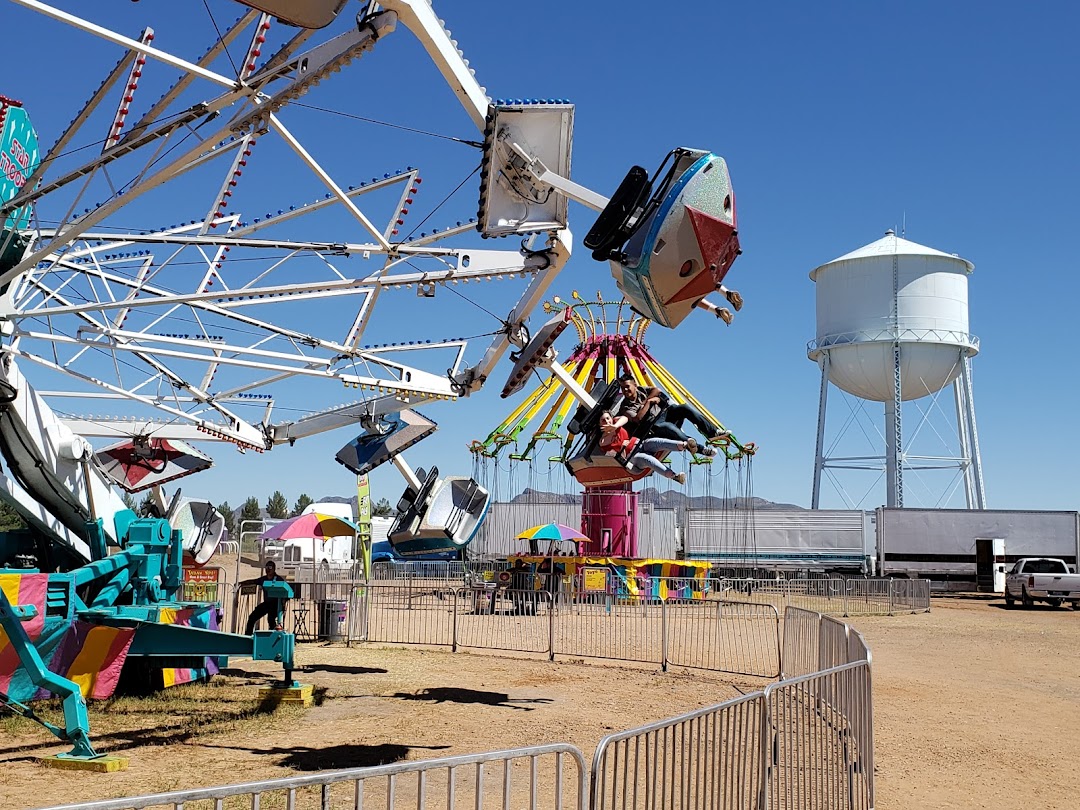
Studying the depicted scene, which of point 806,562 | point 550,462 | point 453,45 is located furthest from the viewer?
point 806,562

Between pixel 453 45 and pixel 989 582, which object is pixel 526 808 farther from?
pixel 989 582

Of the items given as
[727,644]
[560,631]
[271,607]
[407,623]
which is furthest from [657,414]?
[407,623]

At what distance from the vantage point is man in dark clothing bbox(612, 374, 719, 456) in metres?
11.8

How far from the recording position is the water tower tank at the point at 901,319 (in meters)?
54.3

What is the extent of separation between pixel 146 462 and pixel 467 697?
7.25 metres

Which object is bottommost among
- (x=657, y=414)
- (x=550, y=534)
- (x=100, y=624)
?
(x=100, y=624)

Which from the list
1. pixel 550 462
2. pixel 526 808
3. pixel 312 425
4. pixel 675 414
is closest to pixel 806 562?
pixel 550 462

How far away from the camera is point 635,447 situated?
38.9ft

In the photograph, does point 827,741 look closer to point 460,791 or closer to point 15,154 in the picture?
point 460,791

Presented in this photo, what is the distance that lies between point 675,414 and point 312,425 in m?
9.54

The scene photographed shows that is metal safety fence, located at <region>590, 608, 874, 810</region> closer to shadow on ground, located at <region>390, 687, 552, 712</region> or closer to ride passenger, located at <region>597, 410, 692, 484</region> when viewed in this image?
ride passenger, located at <region>597, 410, 692, 484</region>

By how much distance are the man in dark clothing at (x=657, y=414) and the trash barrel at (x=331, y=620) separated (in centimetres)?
1208

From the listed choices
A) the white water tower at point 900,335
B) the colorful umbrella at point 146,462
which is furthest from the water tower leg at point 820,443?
the colorful umbrella at point 146,462

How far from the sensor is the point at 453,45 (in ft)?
29.7
